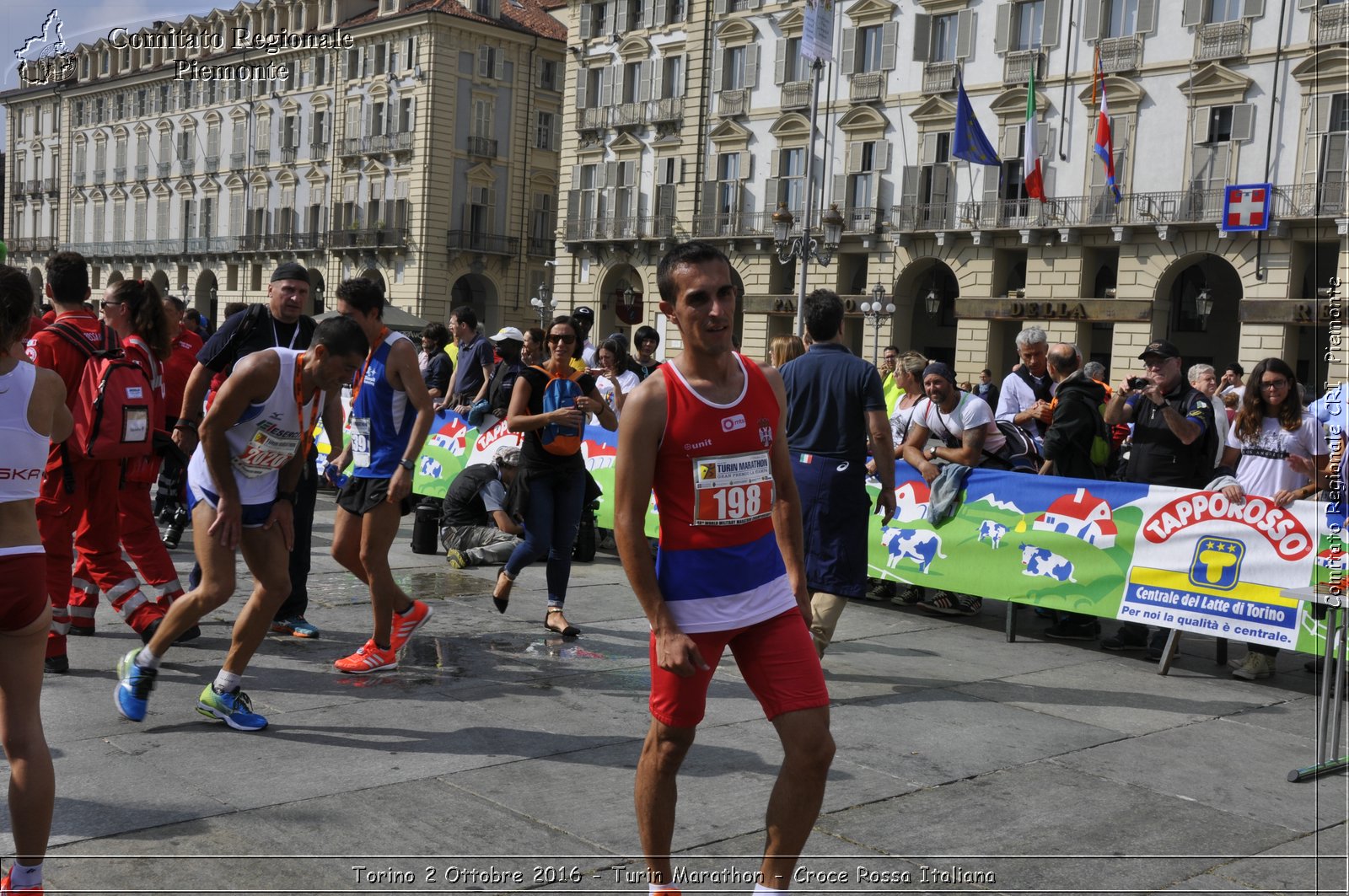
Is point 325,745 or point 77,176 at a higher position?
point 77,176

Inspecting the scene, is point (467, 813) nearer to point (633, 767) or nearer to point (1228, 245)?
point (633, 767)

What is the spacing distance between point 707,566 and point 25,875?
1.97 meters

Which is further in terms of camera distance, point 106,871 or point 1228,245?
point 1228,245

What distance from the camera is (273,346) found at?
664 cm

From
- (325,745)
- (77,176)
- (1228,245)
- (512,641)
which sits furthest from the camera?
(77,176)

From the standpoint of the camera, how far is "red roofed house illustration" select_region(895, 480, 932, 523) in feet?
28.9

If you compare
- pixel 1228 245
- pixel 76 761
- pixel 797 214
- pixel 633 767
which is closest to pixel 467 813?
Answer: pixel 633 767

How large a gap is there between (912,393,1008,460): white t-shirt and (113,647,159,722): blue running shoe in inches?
210

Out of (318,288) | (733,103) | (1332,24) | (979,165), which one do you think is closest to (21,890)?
(1332,24)

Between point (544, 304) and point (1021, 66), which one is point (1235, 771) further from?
point (544, 304)

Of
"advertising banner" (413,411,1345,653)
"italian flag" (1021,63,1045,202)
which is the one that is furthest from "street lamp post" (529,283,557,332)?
"advertising banner" (413,411,1345,653)

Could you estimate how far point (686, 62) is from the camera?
43969 mm

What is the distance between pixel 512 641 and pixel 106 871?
3672 mm

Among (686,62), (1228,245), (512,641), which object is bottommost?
(512,641)
